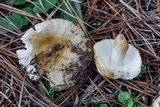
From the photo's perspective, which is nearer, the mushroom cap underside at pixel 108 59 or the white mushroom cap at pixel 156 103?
the white mushroom cap at pixel 156 103

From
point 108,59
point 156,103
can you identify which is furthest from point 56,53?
point 156,103

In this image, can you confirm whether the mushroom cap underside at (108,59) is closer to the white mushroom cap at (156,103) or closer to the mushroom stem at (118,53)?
the mushroom stem at (118,53)

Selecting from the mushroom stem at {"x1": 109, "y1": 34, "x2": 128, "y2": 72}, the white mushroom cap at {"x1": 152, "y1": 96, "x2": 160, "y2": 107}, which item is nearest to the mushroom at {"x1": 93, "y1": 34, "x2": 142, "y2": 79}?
the mushroom stem at {"x1": 109, "y1": 34, "x2": 128, "y2": 72}

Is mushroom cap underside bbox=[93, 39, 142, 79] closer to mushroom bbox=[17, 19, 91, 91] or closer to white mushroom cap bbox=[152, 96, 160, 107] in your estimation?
mushroom bbox=[17, 19, 91, 91]

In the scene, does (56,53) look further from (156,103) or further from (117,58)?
(156,103)

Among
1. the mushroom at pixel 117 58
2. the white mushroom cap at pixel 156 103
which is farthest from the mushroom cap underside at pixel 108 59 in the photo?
the white mushroom cap at pixel 156 103

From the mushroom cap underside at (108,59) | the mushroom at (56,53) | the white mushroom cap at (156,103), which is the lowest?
the white mushroom cap at (156,103)
